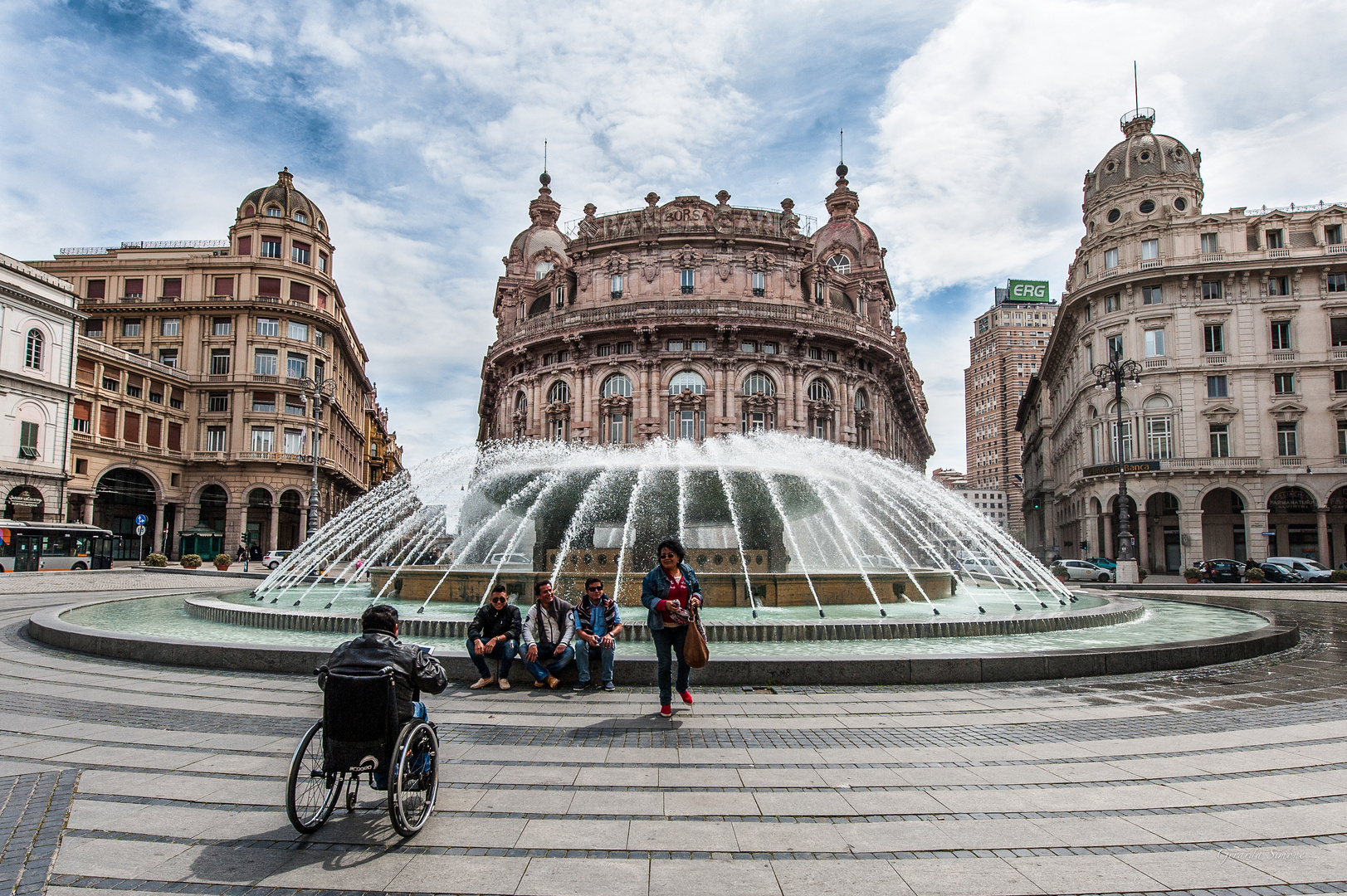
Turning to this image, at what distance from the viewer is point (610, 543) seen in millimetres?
18516

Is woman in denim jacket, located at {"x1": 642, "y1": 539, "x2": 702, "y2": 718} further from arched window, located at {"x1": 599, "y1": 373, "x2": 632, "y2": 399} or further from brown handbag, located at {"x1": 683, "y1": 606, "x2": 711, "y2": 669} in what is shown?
arched window, located at {"x1": 599, "y1": 373, "x2": 632, "y2": 399}

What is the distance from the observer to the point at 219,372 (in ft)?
174

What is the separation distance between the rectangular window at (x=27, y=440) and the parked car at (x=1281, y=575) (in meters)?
57.7

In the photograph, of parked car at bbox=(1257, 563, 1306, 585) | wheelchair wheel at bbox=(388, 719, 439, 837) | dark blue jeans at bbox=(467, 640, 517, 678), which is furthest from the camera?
parked car at bbox=(1257, 563, 1306, 585)

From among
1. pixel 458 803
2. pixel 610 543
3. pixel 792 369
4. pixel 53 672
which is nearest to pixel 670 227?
pixel 792 369

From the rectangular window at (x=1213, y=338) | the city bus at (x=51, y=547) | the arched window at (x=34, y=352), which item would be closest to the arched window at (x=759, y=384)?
the rectangular window at (x=1213, y=338)

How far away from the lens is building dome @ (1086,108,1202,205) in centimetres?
4625

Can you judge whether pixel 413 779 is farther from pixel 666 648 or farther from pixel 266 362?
pixel 266 362

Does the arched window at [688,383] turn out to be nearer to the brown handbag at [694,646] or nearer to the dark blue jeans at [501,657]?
the dark blue jeans at [501,657]

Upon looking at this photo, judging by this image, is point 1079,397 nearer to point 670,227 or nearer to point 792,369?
point 792,369

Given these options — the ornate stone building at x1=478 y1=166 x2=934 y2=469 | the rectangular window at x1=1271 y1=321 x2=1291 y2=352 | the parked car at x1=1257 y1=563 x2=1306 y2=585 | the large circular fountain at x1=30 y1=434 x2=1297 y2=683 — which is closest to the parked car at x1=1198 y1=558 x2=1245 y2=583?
the parked car at x1=1257 y1=563 x2=1306 y2=585

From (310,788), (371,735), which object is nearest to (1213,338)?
(371,735)

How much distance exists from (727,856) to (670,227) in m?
49.0

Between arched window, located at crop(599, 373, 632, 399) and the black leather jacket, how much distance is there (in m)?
44.2
